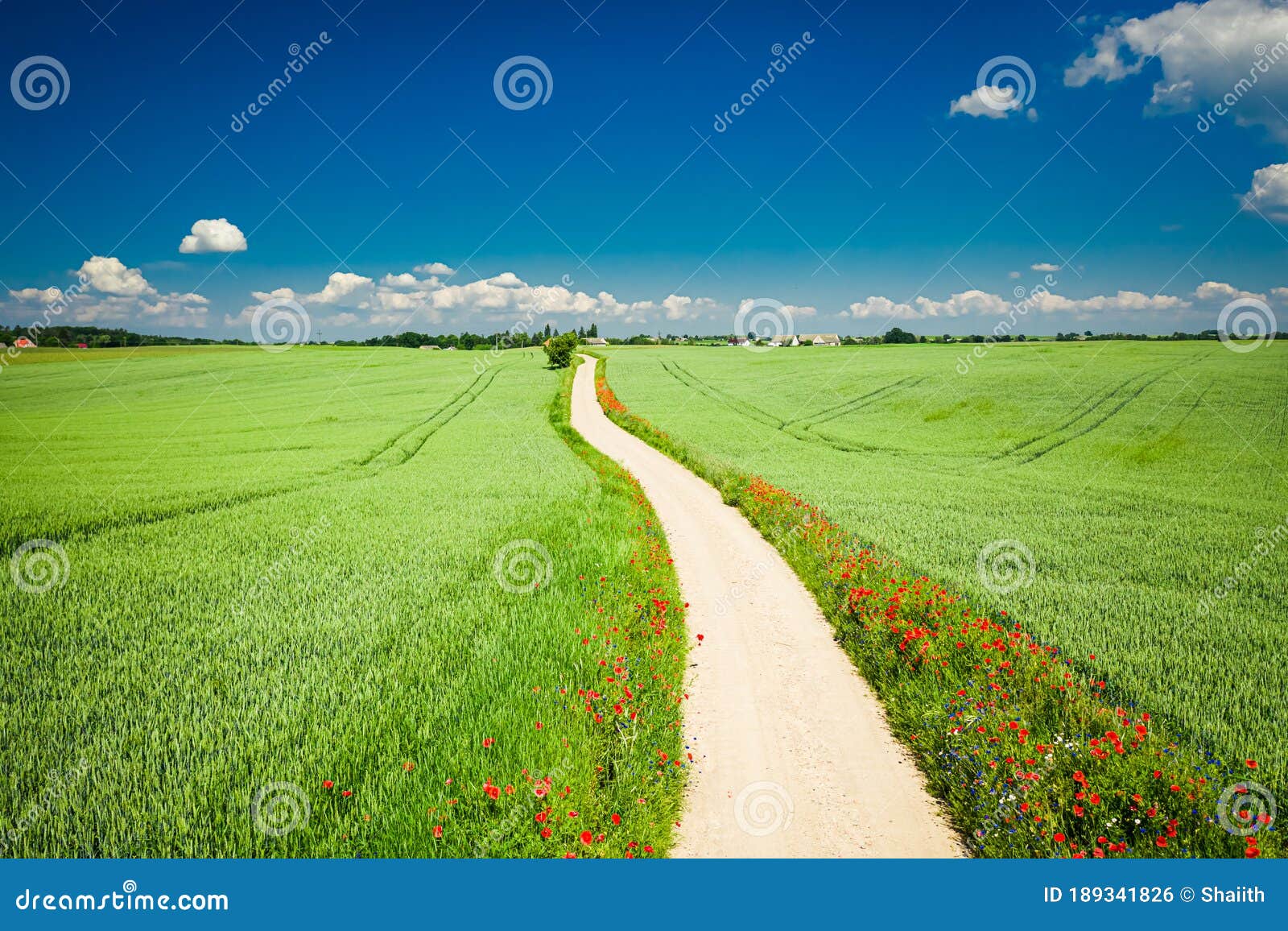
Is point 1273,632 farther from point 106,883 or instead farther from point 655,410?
point 655,410

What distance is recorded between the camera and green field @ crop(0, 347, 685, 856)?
4.21 m

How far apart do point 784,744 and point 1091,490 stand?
1728 centimetres

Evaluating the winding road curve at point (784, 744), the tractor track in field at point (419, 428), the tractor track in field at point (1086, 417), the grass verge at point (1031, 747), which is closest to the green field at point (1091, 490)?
the tractor track in field at point (1086, 417)

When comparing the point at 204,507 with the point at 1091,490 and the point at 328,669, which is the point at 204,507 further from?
the point at 1091,490

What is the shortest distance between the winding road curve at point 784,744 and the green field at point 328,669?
1.58 ft

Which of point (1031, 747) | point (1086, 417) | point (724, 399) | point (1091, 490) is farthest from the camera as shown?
point (724, 399)

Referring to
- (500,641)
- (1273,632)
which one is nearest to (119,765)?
(500,641)

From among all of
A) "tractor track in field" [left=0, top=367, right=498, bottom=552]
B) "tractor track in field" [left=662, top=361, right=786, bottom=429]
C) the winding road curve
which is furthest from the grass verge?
"tractor track in field" [left=662, top=361, right=786, bottom=429]

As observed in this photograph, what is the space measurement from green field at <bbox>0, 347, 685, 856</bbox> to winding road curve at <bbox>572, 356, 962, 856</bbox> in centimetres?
48

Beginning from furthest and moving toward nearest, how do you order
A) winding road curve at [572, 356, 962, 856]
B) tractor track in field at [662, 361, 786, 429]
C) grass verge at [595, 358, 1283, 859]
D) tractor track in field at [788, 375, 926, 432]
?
1. tractor track in field at [662, 361, 786, 429]
2. tractor track in field at [788, 375, 926, 432]
3. winding road curve at [572, 356, 962, 856]
4. grass verge at [595, 358, 1283, 859]

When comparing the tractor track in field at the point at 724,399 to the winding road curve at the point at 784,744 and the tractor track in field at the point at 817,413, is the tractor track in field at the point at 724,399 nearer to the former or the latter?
the tractor track in field at the point at 817,413

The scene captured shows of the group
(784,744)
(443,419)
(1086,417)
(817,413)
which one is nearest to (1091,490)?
(1086,417)

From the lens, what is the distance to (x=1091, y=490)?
57.1 feet

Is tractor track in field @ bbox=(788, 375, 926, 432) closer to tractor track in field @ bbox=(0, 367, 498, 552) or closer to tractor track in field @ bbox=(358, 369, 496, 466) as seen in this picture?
tractor track in field @ bbox=(358, 369, 496, 466)
